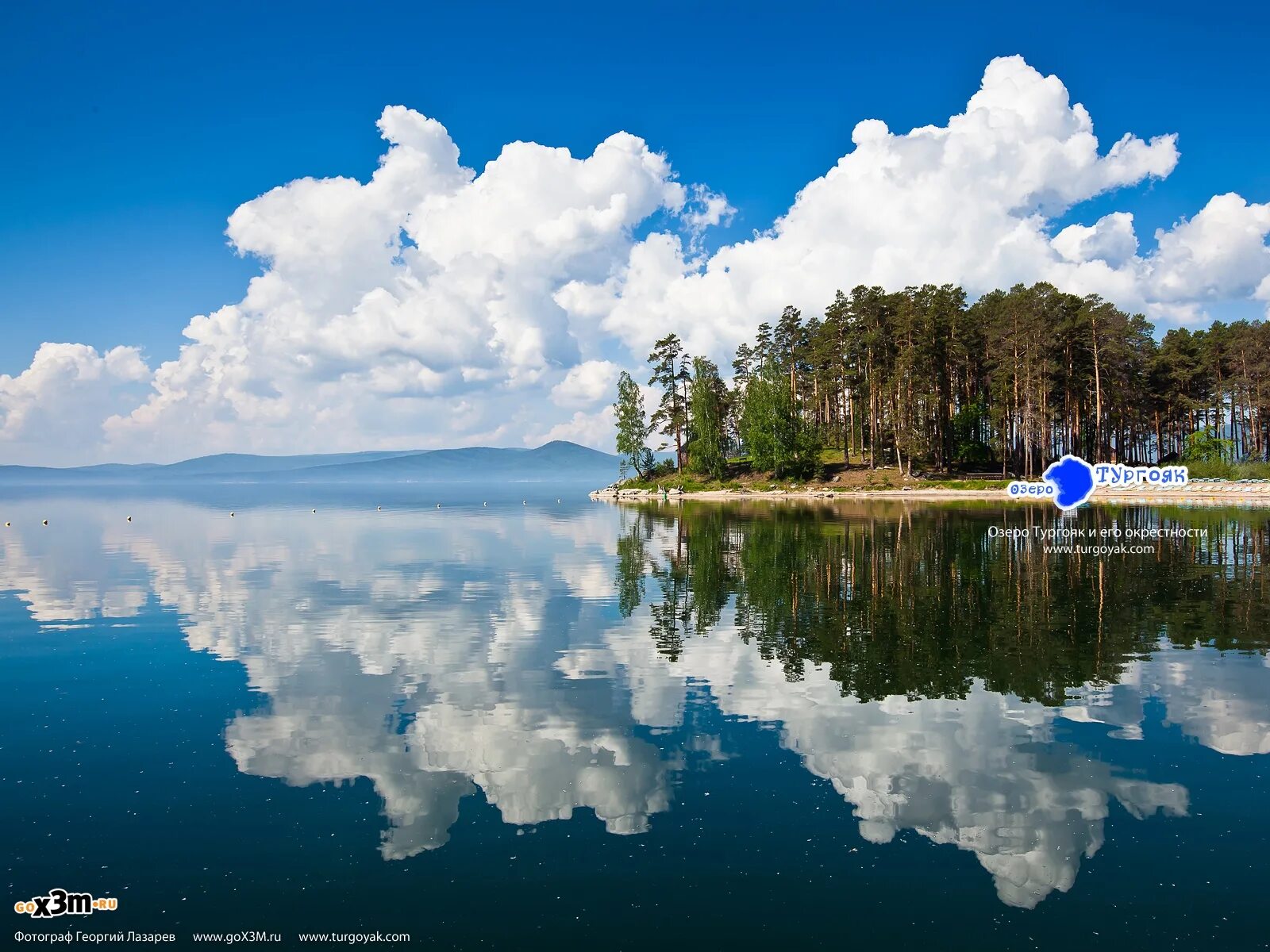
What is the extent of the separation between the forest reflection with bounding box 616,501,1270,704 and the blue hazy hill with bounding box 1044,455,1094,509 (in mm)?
25292

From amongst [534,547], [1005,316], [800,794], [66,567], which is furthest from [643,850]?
[1005,316]

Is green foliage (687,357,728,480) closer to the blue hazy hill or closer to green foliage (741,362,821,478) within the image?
green foliage (741,362,821,478)

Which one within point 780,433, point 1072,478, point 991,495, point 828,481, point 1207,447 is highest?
point 780,433

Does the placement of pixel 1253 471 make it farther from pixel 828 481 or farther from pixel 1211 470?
pixel 828 481

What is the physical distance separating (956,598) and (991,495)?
203ft

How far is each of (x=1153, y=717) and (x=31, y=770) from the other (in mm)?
20991

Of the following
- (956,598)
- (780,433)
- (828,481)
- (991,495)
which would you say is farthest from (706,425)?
(956,598)

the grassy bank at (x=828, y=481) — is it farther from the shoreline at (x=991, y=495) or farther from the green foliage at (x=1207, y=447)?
the green foliage at (x=1207, y=447)

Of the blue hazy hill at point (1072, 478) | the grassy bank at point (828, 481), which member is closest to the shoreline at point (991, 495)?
the grassy bank at point (828, 481)

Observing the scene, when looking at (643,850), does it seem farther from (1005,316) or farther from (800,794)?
(1005,316)

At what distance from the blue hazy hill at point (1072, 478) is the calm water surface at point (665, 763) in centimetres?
5249

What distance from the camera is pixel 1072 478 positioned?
8288cm

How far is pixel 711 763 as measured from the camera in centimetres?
1319

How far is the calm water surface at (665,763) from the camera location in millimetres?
9102
